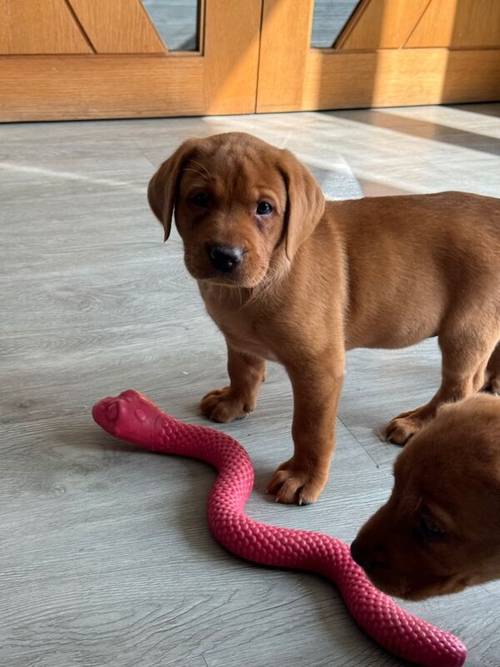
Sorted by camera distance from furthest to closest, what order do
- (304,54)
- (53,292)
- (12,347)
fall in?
(304,54)
(53,292)
(12,347)

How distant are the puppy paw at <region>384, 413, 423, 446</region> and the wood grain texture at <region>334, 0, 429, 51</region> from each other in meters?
3.67

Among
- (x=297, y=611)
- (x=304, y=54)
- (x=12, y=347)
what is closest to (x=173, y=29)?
(x=304, y=54)

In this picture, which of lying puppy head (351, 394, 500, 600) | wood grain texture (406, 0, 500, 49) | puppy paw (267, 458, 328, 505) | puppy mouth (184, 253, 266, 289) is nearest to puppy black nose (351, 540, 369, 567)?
lying puppy head (351, 394, 500, 600)

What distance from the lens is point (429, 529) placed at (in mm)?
1326

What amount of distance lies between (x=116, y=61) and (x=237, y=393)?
3055 mm

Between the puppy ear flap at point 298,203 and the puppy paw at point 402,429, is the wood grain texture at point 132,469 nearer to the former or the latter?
the puppy paw at point 402,429

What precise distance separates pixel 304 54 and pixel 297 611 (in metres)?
4.13

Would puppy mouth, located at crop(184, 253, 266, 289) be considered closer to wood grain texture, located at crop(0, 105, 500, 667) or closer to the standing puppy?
the standing puppy

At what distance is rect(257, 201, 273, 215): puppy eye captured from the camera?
1.80 meters

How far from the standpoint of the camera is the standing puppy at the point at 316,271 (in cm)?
179

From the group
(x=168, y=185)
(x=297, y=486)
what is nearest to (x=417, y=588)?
(x=297, y=486)

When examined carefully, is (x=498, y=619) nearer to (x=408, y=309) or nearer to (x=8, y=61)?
(x=408, y=309)

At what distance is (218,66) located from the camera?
4871 millimetres

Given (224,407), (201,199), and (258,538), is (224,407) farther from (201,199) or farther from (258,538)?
(201,199)
